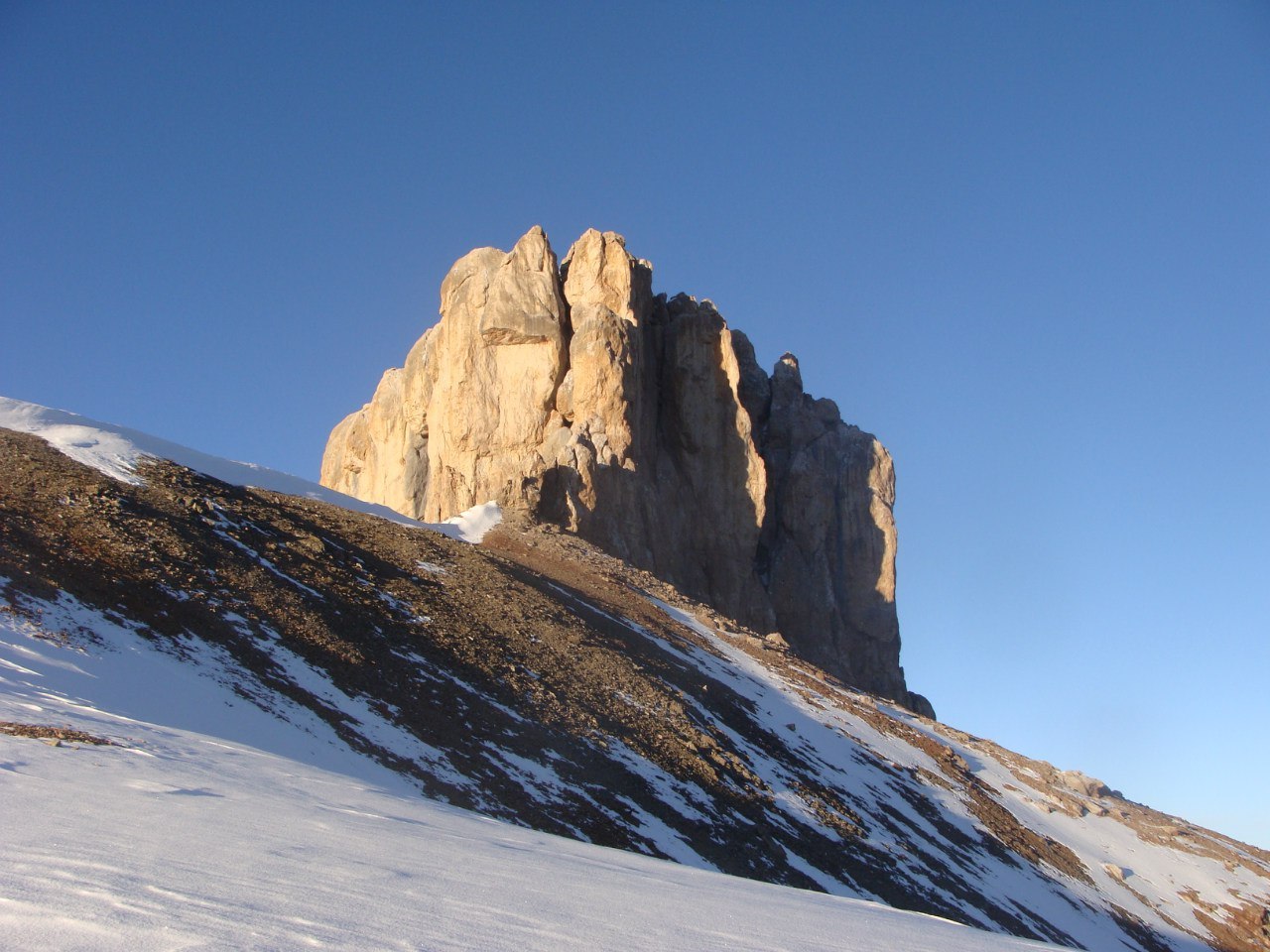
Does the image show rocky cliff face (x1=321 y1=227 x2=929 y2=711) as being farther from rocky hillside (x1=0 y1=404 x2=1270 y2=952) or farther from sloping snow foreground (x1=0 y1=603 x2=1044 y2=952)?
sloping snow foreground (x1=0 y1=603 x2=1044 y2=952)

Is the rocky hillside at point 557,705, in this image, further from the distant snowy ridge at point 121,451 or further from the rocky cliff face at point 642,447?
the rocky cliff face at point 642,447

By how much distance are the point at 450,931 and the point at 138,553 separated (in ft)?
48.3

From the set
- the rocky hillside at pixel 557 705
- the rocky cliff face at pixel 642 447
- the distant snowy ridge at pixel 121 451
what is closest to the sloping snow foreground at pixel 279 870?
the rocky hillside at pixel 557 705

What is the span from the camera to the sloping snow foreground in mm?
4371

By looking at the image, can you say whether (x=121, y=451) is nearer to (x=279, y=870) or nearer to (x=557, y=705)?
(x=557, y=705)

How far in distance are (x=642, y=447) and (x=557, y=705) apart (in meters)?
31.6

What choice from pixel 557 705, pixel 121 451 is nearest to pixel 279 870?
pixel 557 705

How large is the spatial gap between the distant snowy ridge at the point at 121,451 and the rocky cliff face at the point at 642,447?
11.8 metres

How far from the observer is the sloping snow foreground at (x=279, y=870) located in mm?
4371

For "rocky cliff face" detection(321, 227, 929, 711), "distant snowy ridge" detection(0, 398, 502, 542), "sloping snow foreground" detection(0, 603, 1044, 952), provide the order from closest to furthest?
1. "sloping snow foreground" detection(0, 603, 1044, 952)
2. "distant snowy ridge" detection(0, 398, 502, 542)
3. "rocky cliff face" detection(321, 227, 929, 711)

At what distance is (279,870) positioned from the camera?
5535 mm

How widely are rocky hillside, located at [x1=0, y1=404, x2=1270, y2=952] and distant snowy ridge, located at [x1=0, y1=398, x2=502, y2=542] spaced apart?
1.55ft

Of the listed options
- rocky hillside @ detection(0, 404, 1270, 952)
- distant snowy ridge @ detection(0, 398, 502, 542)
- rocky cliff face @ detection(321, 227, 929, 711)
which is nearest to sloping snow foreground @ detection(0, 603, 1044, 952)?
rocky hillside @ detection(0, 404, 1270, 952)

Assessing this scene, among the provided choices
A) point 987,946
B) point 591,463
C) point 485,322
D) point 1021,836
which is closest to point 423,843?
point 987,946
